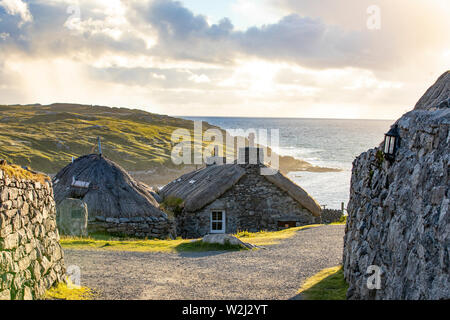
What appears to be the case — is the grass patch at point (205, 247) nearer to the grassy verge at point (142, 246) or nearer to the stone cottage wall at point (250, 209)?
the grassy verge at point (142, 246)

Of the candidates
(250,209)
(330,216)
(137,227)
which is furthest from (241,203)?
(330,216)

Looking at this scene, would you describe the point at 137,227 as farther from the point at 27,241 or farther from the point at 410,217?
the point at 410,217

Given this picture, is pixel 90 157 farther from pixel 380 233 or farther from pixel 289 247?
pixel 380 233

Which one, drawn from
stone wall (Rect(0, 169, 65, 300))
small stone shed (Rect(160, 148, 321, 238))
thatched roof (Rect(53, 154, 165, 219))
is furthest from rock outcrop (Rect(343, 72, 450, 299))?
small stone shed (Rect(160, 148, 321, 238))

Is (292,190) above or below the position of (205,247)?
above

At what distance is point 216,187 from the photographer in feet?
84.1

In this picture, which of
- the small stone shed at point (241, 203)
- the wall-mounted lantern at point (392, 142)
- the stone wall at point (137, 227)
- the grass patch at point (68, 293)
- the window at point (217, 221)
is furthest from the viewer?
the window at point (217, 221)

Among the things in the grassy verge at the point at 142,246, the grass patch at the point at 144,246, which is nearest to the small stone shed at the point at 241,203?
the grass patch at the point at 144,246

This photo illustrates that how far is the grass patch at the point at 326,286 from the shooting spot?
33.6 feet

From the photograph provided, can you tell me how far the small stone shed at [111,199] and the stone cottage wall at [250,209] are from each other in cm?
196

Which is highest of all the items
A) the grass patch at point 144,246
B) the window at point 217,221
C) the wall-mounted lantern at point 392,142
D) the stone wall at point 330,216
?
the wall-mounted lantern at point 392,142

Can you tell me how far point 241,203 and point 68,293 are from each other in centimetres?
1693
